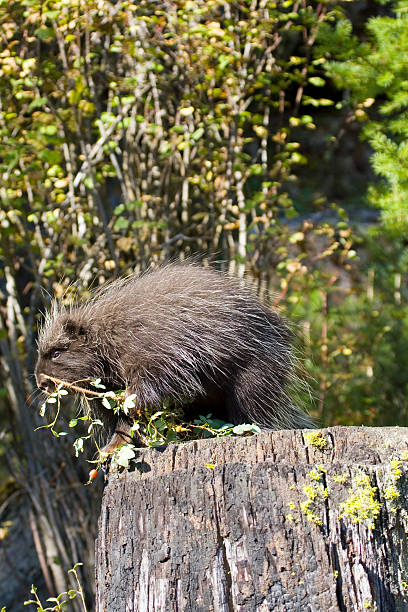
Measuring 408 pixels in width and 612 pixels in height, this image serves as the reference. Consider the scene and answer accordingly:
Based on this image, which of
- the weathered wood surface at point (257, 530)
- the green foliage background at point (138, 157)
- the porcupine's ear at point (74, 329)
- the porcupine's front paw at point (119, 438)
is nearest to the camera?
the weathered wood surface at point (257, 530)

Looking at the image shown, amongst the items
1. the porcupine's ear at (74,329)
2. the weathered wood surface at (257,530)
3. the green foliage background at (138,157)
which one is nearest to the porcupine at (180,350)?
the porcupine's ear at (74,329)

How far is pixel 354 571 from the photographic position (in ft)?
7.48

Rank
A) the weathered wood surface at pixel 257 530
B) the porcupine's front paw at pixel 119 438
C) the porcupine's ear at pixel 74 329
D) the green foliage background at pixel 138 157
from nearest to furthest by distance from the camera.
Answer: the weathered wood surface at pixel 257 530 → the porcupine's front paw at pixel 119 438 → the porcupine's ear at pixel 74 329 → the green foliage background at pixel 138 157

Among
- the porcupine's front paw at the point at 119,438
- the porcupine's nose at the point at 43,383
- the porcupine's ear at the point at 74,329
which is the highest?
the porcupine's ear at the point at 74,329

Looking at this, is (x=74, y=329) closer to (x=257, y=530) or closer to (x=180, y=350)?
(x=180, y=350)

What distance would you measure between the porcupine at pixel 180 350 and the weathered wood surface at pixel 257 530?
0.57 meters

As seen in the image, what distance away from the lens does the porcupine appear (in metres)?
3.07

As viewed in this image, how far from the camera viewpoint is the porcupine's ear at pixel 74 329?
10.8 feet

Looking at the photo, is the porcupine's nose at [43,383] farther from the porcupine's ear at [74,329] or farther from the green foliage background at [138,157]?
the green foliage background at [138,157]

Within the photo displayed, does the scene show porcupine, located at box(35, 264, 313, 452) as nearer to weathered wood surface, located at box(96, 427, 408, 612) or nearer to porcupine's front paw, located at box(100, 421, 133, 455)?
porcupine's front paw, located at box(100, 421, 133, 455)

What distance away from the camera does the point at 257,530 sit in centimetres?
234

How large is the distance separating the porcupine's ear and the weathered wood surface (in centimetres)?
92

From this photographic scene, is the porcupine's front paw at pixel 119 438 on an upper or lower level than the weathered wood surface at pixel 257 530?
lower

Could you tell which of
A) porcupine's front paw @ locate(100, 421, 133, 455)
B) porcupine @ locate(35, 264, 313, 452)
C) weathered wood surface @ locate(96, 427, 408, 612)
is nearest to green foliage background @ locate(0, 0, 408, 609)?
porcupine @ locate(35, 264, 313, 452)
